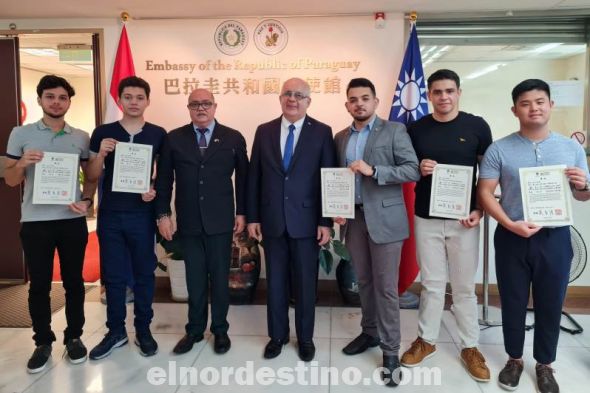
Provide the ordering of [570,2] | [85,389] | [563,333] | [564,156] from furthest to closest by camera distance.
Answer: [570,2]
[563,333]
[85,389]
[564,156]

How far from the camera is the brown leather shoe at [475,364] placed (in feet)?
7.80

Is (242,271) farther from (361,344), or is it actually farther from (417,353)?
(417,353)

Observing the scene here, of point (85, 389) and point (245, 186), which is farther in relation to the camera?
point (245, 186)

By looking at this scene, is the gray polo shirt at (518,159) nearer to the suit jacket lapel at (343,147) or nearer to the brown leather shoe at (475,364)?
the suit jacket lapel at (343,147)

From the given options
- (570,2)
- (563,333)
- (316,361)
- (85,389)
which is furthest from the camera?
(570,2)

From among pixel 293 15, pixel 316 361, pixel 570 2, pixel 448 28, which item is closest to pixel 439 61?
pixel 448 28

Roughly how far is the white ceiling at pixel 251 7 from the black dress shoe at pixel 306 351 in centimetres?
245

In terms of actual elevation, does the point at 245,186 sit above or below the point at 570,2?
below

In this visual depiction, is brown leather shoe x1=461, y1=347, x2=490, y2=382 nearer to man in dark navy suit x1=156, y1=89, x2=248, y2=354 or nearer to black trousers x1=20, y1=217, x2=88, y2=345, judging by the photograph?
man in dark navy suit x1=156, y1=89, x2=248, y2=354

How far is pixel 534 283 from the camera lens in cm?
225

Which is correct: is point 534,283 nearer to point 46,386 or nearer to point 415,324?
point 415,324

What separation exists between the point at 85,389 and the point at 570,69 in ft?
13.6

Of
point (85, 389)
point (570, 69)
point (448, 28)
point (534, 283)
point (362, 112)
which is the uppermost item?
point (448, 28)

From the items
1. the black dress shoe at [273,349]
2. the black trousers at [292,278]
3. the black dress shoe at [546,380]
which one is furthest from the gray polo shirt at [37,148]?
the black dress shoe at [546,380]
